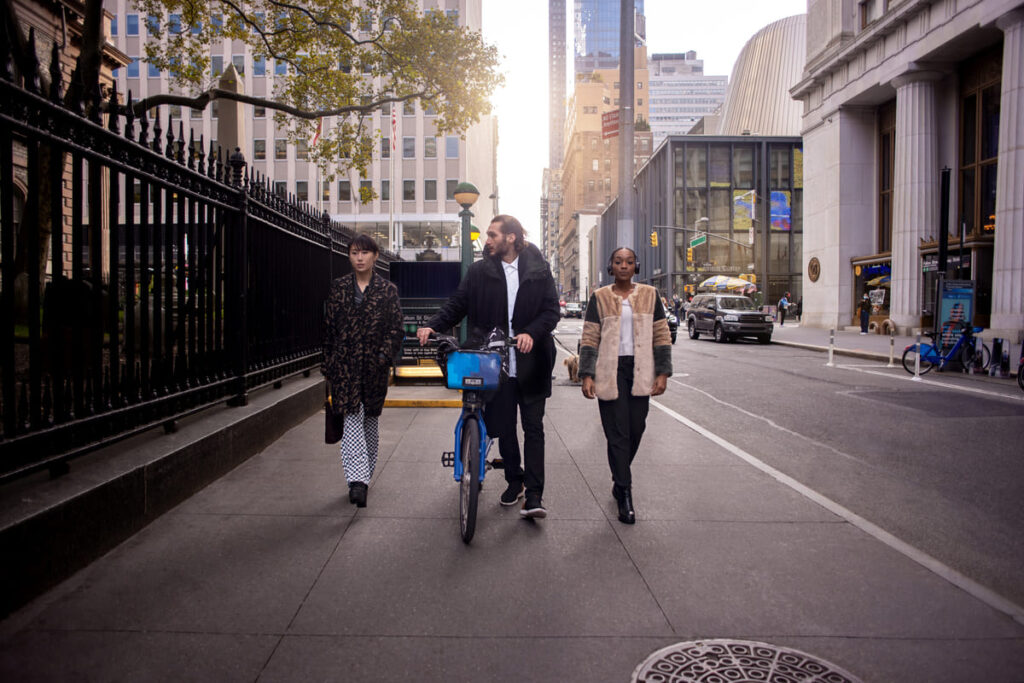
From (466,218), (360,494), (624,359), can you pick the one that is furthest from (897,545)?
(466,218)

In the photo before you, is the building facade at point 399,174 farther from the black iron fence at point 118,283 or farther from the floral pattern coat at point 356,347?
the floral pattern coat at point 356,347

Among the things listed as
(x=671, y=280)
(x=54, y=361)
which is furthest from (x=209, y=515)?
(x=671, y=280)

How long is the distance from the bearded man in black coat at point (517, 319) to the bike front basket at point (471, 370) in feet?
1.38

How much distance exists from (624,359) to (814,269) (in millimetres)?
34690

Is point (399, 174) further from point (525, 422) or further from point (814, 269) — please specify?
point (525, 422)

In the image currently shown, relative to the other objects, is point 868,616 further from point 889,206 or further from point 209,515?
point 889,206

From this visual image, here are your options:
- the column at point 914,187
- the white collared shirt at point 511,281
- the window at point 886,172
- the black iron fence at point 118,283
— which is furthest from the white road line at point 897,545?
the window at point 886,172

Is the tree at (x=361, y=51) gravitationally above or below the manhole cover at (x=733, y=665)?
above

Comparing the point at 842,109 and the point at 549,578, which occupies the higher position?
the point at 842,109

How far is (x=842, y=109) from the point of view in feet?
108

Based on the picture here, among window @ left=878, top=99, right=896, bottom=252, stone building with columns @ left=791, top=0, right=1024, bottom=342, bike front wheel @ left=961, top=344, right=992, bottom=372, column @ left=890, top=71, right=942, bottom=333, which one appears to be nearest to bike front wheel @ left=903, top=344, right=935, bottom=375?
bike front wheel @ left=961, top=344, right=992, bottom=372

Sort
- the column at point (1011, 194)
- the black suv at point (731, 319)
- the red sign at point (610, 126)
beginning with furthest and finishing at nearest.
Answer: the black suv at point (731, 319) → the column at point (1011, 194) → the red sign at point (610, 126)

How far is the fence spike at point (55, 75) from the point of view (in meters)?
3.28

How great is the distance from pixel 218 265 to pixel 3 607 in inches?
133
